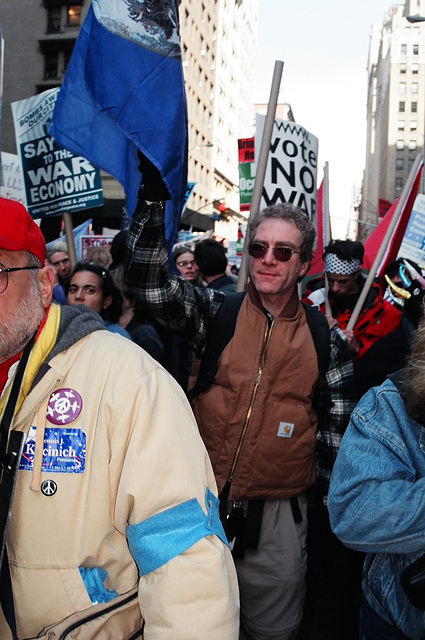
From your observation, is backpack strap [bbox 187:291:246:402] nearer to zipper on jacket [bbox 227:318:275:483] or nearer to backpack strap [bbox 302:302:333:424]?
zipper on jacket [bbox 227:318:275:483]

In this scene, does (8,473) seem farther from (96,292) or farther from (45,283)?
(96,292)

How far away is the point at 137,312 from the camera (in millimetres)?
3893

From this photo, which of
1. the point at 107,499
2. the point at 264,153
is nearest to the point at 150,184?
the point at 264,153

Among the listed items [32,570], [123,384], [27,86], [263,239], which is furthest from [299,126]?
[27,86]

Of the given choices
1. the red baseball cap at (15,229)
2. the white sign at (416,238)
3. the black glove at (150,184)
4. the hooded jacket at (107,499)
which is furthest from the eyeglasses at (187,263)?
the hooded jacket at (107,499)

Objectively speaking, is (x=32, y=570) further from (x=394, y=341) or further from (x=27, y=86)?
(x=27, y=86)

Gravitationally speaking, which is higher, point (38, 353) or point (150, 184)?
point (150, 184)

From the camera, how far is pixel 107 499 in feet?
4.69

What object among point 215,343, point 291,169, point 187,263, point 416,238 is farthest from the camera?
point 416,238

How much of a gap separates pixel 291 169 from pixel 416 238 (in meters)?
2.22

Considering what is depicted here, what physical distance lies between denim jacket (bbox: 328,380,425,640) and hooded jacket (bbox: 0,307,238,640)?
441mm

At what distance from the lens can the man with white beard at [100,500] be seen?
4.30ft

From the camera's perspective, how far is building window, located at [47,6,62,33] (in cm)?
3095

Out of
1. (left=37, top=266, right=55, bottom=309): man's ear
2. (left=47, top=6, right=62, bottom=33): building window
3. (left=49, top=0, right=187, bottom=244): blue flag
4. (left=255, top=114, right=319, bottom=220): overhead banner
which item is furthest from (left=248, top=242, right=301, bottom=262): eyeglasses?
(left=47, top=6, right=62, bottom=33): building window
